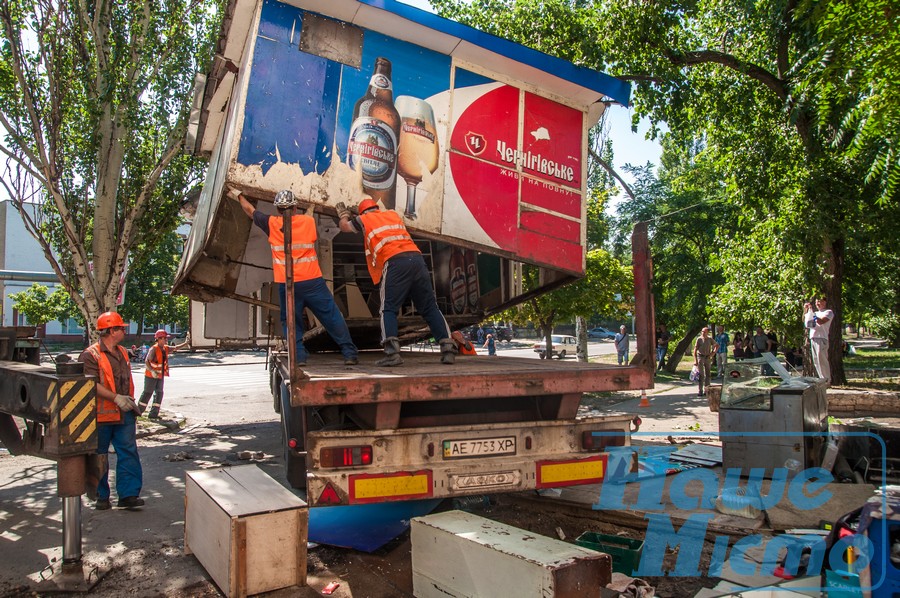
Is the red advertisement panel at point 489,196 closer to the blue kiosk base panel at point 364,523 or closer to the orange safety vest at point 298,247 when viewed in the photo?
the orange safety vest at point 298,247

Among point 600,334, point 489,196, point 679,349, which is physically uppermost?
point 489,196

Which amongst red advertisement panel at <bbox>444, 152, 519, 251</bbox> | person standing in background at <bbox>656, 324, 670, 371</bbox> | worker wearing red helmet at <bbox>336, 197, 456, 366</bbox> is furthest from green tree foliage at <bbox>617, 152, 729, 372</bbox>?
worker wearing red helmet at <bbox>336, 197, 456, 366</bbox>

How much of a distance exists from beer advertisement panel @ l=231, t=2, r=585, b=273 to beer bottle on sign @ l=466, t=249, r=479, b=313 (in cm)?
159

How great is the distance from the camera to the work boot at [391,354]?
4.78 m

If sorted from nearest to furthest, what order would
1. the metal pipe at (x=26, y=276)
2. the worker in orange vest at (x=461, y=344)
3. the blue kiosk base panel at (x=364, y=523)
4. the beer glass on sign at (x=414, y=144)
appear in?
the blue kiosk base panel at (x=364, y=523) < the beer glass on sign at (x=414, y=144) < the worker in orange vest at (x=461, y=344) < the metal pipe at (x=26, y=276)

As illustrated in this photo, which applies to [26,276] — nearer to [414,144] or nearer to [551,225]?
[414,144]

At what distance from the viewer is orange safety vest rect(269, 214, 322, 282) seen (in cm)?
466

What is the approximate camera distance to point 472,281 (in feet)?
27.3

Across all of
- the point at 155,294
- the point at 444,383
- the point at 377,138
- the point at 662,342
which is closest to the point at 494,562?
the point at 444,383

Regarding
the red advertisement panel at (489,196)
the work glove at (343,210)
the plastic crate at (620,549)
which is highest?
the red advertisement panel at (489,196)

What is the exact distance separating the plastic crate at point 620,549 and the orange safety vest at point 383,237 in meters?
2.43

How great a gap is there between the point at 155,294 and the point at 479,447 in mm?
35025

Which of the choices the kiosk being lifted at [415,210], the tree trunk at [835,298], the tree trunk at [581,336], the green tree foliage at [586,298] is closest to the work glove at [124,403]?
the kiosk being lifted at [415,210]

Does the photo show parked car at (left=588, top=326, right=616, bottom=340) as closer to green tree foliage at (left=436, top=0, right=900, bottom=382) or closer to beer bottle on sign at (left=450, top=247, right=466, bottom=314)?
green tree foliage at (left=436, top=0, right=900, bottom=382)
